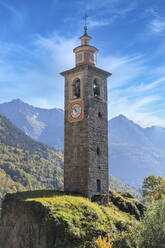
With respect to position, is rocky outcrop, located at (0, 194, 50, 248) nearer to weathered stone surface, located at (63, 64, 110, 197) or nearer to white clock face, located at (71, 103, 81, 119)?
weathered stone surface, located at (63, 64, 110, 197)

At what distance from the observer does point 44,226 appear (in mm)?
23938

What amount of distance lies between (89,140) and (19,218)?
1038 cm

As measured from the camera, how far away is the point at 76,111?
3450 centimetres

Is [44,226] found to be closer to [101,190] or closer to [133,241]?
[133,241]

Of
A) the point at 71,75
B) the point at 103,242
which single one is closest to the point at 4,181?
the point at 71,75

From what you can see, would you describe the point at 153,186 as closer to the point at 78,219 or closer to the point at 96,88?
the point at 96,88

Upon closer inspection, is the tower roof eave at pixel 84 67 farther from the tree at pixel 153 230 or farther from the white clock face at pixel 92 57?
the tree at pixel 153 230

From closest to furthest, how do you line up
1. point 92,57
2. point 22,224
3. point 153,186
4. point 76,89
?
point 22,224 → point 76,89 → point 92,57 → point 153,186

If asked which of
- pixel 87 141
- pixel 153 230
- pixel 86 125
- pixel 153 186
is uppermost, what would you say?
pixel 86 125

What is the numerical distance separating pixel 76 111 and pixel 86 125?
2371 millimetres

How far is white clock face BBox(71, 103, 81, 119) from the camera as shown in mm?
34219

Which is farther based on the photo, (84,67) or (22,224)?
(84,67)

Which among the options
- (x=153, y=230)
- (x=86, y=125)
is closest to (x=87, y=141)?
(x=86, y=125)

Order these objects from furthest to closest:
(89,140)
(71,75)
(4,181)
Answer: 1. (4,181)
2. (71,75)
3. (89,140)
